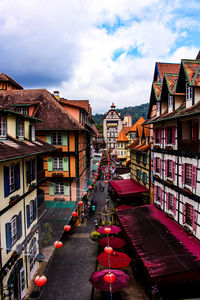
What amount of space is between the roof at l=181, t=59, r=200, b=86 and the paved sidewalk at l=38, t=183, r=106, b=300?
49.4ft

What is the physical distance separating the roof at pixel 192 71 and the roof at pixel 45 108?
11.5 meters

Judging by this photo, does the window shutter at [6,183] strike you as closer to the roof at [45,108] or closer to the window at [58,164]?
the roof at [45,108]

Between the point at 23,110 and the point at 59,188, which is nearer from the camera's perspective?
the point at 23,110

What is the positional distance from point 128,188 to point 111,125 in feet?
204

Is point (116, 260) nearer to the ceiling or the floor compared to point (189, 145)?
nearer to the floor

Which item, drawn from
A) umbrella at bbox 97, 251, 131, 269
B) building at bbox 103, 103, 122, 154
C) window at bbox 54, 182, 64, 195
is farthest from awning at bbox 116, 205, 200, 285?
building at bbox 103, 103, 122, 154

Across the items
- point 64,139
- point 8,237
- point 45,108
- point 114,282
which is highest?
point 45,108

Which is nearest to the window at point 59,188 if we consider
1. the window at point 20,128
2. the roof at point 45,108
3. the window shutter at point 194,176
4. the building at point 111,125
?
the roof at point 45,108

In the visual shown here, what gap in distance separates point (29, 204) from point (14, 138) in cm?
474

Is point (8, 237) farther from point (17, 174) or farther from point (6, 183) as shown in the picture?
point (17, 174)

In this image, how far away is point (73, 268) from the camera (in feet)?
54.3

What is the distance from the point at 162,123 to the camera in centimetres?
1928

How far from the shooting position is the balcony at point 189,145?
13.2 meters

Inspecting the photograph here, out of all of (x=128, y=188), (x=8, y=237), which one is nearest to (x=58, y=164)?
(x=128, y=188)
